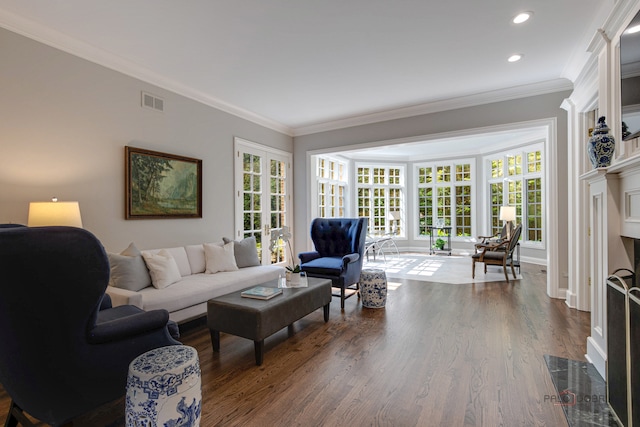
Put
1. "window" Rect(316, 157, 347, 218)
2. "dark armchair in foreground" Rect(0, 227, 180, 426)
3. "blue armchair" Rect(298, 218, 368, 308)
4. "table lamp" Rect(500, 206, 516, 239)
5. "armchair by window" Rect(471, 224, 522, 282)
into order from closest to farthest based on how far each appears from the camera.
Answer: "dark armchair in foreground" Rect(0, 227, 180, 426)
"blue armchair" Rect(298, 218, 368, 308)
"armchair by window" Rect(471, 224, 522, 282)
"table lamp" Rect(500, 206, 516, 239)
"window" Rect(316, 157, 347, 218)

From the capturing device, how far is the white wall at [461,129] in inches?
172

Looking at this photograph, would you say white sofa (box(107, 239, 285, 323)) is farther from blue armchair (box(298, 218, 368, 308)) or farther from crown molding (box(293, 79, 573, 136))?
crown molding (box(293, 79, 573, 136))

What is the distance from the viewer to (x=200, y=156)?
4.56m

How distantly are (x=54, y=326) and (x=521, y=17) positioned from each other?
413 centimetres

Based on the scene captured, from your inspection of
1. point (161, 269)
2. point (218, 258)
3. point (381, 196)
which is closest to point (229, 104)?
point (218, 258)

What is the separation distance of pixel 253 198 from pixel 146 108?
217 cm

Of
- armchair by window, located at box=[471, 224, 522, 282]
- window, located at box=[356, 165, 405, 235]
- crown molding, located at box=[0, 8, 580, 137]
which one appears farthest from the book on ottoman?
window, located at box=[356, 165, 405, 235]

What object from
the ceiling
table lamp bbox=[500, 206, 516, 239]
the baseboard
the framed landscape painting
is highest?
the ceiling

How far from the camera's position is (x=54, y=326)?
1491 mm

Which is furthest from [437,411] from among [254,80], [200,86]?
[200,86]

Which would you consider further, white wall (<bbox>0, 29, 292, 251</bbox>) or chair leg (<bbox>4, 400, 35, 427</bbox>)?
white wall (<bbox>0, 29, 292, 251</bbox>)

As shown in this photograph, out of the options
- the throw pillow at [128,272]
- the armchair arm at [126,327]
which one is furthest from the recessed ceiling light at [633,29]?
the throw pillow at [128,272]

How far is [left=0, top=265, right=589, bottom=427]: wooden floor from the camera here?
192 centimetres

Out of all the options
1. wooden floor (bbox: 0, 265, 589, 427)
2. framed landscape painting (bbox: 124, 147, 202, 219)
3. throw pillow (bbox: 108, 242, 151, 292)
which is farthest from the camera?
framed landscape painting (bbox: 124, 147, 202, 219)
